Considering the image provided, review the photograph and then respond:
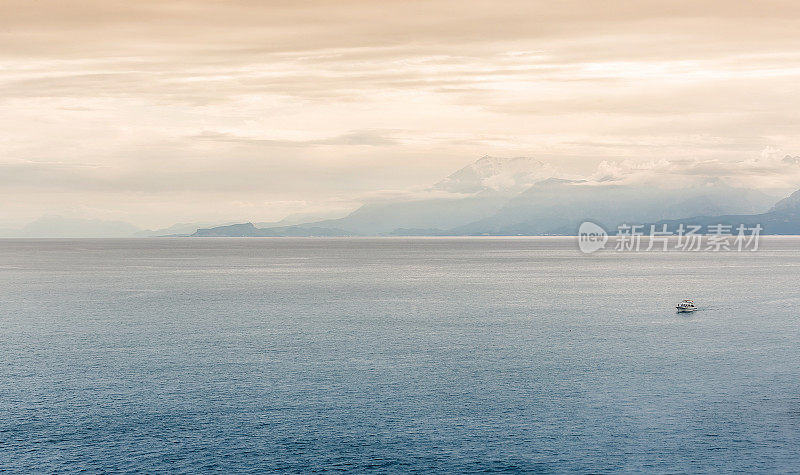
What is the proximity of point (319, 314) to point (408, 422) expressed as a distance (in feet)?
326

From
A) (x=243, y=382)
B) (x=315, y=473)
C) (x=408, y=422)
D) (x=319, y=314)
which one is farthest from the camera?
(x=319, y=314)

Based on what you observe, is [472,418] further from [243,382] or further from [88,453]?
[88,453]

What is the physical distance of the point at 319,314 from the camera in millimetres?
188500

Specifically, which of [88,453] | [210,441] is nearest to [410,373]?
[210,441]

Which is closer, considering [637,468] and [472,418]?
[637,468]

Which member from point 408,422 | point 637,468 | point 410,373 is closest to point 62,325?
point 410,373

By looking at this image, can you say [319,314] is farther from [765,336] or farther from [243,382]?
[765,336]

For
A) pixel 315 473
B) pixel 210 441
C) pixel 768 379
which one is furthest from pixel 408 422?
pixel 768 379

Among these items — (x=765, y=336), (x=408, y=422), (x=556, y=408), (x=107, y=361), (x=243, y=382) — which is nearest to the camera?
(x=408, y=422)

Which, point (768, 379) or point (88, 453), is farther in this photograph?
point (768, 379)

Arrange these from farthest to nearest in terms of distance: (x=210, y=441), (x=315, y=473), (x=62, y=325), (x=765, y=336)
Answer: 1. (x=62, y=325)
2. (x=765, y=336)
3. (x=210, y=441)
4. (x=315, y=473)

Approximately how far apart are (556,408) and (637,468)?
Answer: 20030 mm

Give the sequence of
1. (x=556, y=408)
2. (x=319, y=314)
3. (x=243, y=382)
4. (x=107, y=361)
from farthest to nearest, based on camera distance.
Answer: (x=319, y=314) < (x=107, y=361) < (x=243, y=382) < (x=556, y=408)

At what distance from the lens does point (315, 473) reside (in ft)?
250
